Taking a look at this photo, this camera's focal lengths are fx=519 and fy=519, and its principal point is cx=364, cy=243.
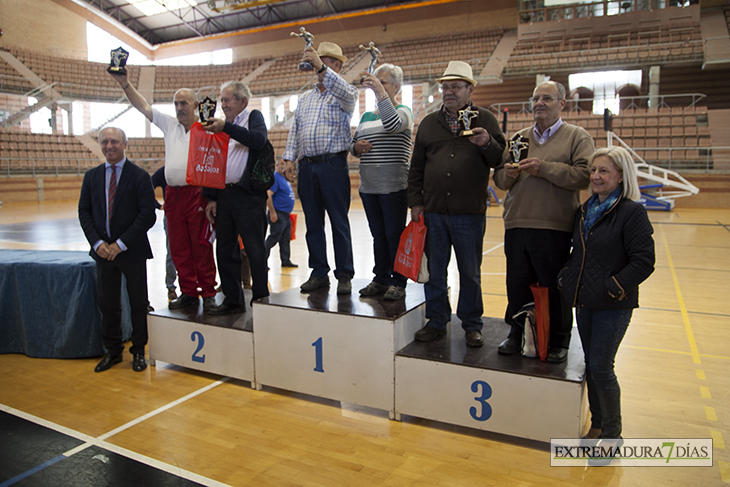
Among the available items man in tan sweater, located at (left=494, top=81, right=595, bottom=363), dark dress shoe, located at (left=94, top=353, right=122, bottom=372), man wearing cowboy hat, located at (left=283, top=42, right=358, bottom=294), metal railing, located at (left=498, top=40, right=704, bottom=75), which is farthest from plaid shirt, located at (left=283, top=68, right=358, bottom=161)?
metal railing, located at (left=498, top=40, right=704, bottom=75)

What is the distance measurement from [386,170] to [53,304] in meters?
2.49

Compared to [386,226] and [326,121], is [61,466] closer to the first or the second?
[386,226]

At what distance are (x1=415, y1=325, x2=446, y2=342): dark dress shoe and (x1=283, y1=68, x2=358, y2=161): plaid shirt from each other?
122cm

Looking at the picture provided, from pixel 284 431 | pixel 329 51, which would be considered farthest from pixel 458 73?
pixel 284 431

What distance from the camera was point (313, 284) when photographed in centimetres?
340

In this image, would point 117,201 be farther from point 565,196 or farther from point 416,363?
point 565,196

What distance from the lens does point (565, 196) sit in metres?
2.54

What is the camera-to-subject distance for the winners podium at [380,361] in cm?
238

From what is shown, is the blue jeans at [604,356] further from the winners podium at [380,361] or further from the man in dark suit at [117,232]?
the man in dark suit at [117,232]

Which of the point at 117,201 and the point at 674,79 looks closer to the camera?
the point at 117,201

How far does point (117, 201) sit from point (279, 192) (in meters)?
2.76

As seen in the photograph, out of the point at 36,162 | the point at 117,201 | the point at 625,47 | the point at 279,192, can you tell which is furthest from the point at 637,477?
the point at 36,162

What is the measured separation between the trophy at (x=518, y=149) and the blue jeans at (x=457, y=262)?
0.38m

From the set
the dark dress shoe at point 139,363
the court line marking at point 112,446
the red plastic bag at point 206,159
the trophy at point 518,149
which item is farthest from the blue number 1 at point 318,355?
the trophy at point 518,149
